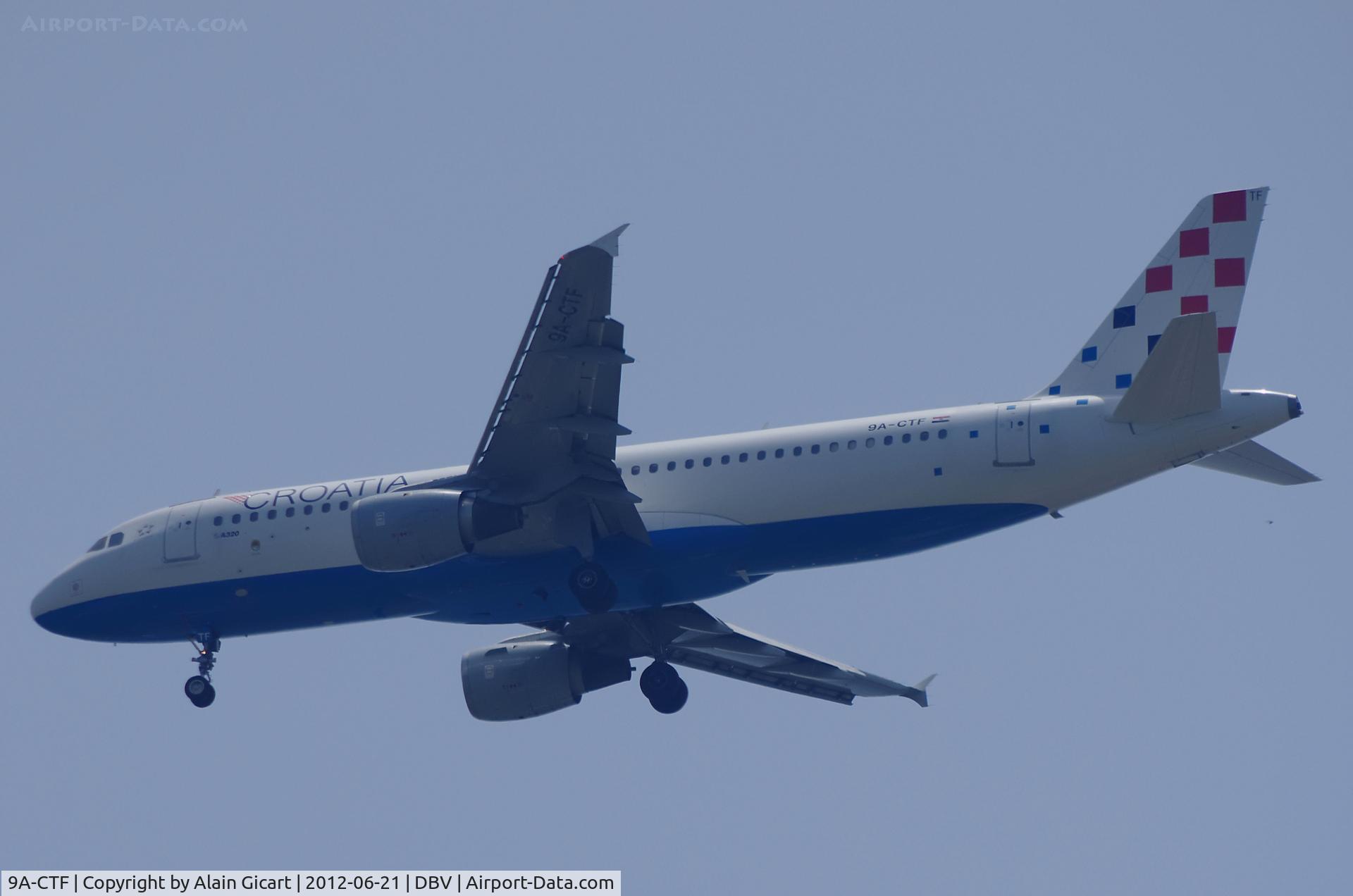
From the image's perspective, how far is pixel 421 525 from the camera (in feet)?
89.5

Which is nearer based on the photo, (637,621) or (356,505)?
(356,505)

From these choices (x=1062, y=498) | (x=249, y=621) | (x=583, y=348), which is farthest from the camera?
(x=249, y=621)

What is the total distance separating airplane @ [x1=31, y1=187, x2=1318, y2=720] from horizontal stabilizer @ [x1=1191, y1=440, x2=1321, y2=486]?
39 millimetres

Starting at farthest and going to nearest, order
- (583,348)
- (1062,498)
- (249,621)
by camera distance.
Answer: (249,621) < (1062,498) < (583,348)

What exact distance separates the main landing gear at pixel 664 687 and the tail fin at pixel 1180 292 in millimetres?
8714

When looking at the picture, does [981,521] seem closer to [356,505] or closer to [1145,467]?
[1145,467]

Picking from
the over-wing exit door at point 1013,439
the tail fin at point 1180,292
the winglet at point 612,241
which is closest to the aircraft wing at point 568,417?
the winglet at point 612,241

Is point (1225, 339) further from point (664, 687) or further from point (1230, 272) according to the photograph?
point (664, 687)

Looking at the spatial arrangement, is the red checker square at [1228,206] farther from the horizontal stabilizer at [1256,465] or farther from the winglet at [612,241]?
the winglet at [612,241]

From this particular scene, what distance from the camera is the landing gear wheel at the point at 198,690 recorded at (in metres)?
31.8

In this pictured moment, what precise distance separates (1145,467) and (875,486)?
404cm

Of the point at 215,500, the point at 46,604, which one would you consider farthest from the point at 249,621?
the point at 46,604

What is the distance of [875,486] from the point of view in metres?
27.7

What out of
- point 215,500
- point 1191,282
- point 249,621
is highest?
point 1191,282
